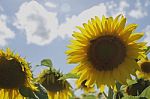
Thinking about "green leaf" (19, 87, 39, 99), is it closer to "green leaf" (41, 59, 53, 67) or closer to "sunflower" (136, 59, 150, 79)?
"green leaf" (41, 59, 53, 67)

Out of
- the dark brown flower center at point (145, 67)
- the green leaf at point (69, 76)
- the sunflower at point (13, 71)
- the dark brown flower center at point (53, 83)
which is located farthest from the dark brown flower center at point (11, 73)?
the dark brown flower center at point (145, 67)

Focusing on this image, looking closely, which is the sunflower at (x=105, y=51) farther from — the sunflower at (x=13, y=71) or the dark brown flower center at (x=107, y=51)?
the sunflower at (x=13, y=71)

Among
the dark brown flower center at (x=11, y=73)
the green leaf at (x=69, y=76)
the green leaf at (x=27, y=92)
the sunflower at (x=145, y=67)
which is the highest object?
the sunflower at (x=145, y=67)

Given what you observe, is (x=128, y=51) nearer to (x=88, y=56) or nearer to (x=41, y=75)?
(x=88, y=56)

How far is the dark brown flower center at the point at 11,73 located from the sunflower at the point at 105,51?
0.64 m

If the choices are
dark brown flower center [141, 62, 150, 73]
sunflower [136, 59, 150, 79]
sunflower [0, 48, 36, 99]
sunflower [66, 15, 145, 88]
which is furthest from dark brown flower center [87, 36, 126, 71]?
dark brown flower center [141, 62, 150, 73]

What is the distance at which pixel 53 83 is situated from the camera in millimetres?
5570

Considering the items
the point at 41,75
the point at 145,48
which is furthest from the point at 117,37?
the point at 41,75

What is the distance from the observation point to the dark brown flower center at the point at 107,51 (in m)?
4.21

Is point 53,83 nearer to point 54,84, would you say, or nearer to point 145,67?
point 54,84

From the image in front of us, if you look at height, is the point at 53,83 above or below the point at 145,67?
below

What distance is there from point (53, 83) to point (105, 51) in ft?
5.16

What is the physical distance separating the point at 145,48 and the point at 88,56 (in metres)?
0.68

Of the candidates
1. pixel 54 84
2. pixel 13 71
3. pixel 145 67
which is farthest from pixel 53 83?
pixel 145 67
